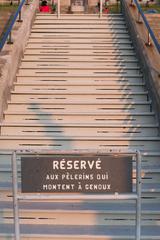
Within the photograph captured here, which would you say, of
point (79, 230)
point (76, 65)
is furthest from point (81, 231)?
point (76, 65)

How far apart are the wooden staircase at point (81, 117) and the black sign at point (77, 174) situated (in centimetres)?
20

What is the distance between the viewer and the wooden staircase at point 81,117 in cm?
597

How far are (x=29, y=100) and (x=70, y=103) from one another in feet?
2.05

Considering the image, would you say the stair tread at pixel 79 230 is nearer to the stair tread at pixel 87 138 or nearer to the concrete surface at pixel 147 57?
the stair tread at pixel 87 138

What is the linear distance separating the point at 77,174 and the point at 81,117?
312cm

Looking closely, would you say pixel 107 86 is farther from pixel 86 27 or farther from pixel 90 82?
pixel 86 27

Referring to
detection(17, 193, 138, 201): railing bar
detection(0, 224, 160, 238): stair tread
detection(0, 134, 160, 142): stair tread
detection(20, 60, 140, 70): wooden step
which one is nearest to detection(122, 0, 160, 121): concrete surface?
detection(20, 60, 140, 70): wooden step

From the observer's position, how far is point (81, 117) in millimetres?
7707

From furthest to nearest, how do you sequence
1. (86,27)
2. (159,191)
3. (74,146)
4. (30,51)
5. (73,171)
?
(86,27), (30,51), (74,146), (159,191), (73,171)

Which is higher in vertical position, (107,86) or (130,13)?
(130,13)

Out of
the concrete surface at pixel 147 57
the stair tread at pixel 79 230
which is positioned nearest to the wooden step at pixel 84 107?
the concrete surface at pixel 147 57

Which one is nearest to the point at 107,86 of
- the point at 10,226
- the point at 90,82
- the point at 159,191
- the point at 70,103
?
the point at 90,82

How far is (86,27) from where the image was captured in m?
10.8

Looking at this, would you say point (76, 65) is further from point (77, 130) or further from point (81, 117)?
point (77, 130)
